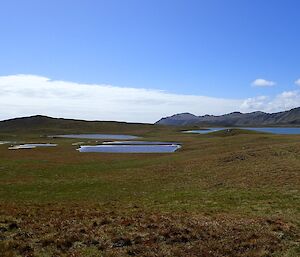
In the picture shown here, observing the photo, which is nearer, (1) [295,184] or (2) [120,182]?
(1) [295,184]

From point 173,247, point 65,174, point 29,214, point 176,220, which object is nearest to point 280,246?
point 173,247

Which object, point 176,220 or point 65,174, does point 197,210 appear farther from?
point 65,174

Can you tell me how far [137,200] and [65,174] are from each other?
68.5ft

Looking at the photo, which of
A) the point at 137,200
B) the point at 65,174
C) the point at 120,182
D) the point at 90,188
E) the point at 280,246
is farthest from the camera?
the point at 65,174

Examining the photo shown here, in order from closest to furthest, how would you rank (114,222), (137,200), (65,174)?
(114,222), (137,200), (65,174)

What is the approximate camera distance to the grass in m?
14.9

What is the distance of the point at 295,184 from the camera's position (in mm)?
31125

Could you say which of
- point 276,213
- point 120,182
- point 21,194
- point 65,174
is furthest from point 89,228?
point 65,174

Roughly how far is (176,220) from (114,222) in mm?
3177

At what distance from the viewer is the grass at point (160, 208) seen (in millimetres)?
14906

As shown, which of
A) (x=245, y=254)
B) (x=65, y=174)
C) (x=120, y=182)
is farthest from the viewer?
(x=65, y=174)

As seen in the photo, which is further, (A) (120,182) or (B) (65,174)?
(B) (65,174)

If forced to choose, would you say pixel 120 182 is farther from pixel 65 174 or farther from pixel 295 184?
pixel 295 184

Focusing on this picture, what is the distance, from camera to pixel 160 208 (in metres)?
25.5
